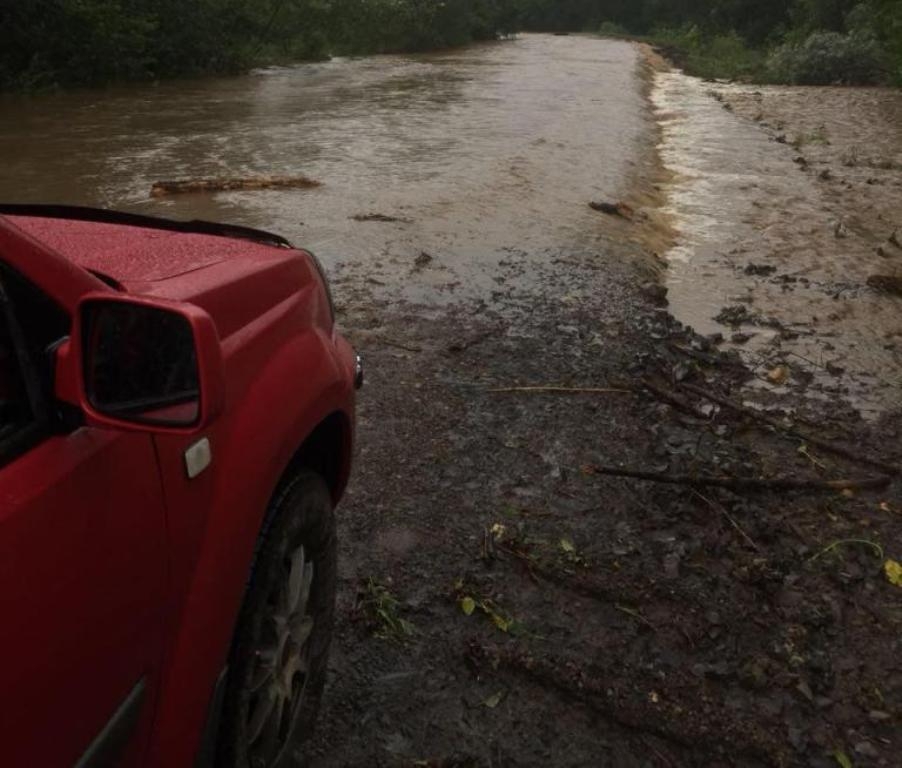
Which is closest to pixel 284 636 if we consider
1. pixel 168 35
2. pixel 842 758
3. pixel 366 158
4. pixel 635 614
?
pixel 635 614

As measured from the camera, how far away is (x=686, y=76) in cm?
3512

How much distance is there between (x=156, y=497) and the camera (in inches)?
62.0

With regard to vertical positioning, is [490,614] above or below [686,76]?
above

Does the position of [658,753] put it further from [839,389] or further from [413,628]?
[839,389]

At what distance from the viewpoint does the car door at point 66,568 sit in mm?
1256

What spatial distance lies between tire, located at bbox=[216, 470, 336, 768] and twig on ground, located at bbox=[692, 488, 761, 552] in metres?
2.04

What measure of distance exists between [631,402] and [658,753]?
2.64m

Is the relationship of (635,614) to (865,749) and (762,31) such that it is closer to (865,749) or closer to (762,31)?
(865,749)

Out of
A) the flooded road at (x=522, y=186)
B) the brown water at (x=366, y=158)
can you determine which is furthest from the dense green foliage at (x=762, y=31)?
the brown water at (x=366, y=158)

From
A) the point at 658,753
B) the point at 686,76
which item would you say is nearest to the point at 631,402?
the point at 658,753

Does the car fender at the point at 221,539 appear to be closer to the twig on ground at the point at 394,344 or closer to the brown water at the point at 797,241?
the twig on ground at the point at 394,344

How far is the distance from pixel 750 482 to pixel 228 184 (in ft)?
26.1

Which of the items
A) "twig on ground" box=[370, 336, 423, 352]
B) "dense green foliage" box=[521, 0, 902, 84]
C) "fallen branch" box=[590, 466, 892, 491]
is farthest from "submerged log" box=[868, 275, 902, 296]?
"dense green foliage" box=[521, 0, 902, 84]

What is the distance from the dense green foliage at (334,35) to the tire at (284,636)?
700 inches
